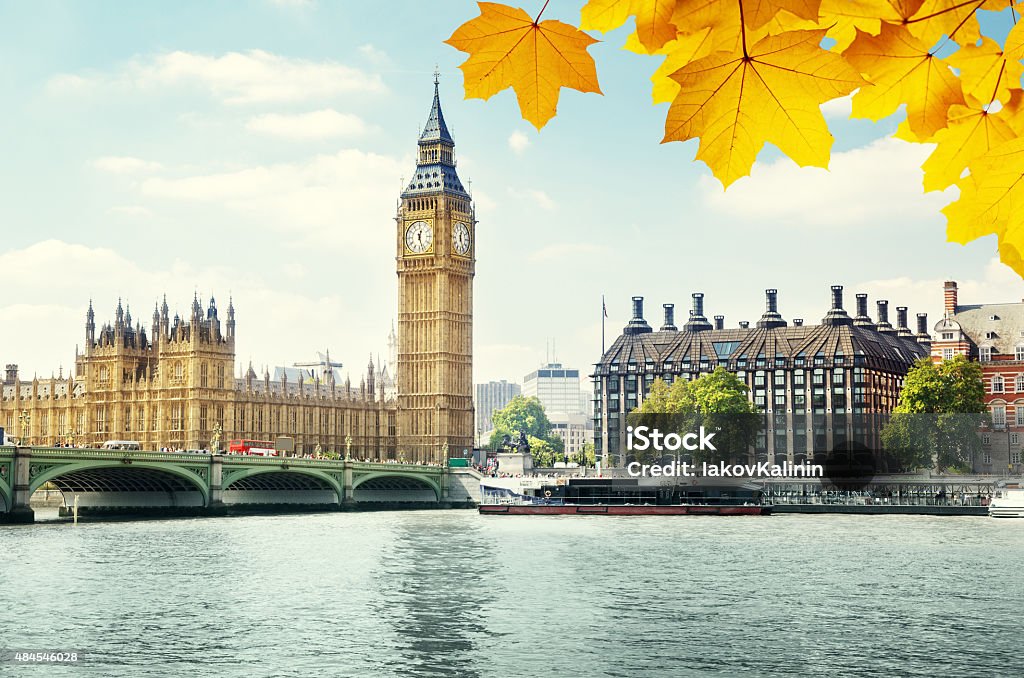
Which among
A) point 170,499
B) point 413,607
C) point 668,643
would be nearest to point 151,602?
point 413,607

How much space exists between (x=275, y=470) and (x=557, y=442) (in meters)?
108

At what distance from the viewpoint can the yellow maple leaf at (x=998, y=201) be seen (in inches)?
80.7

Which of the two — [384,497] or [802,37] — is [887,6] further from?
Answer: [384,497]

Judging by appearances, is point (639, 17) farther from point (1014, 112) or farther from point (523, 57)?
point (1014, 112)

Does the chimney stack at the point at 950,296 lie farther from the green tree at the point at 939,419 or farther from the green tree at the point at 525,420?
the green tree at the point at 525,420

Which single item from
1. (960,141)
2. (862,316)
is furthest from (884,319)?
(960,141)

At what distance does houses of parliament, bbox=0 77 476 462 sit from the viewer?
103m

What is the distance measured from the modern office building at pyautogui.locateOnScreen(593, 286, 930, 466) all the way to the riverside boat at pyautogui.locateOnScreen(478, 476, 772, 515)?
50.6ft

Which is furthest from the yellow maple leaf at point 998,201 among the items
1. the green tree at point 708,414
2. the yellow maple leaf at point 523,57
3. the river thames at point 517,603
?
the green tree at point 708,414

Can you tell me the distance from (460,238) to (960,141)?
4490 inches

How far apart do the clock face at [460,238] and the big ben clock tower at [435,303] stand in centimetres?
7

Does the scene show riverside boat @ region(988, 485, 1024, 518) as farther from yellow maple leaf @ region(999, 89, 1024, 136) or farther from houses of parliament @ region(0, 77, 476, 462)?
yellow maple leaf @ region(999, 89, 1024, 136)

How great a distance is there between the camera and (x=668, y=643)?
26.7 m

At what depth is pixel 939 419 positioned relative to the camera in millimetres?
76688
